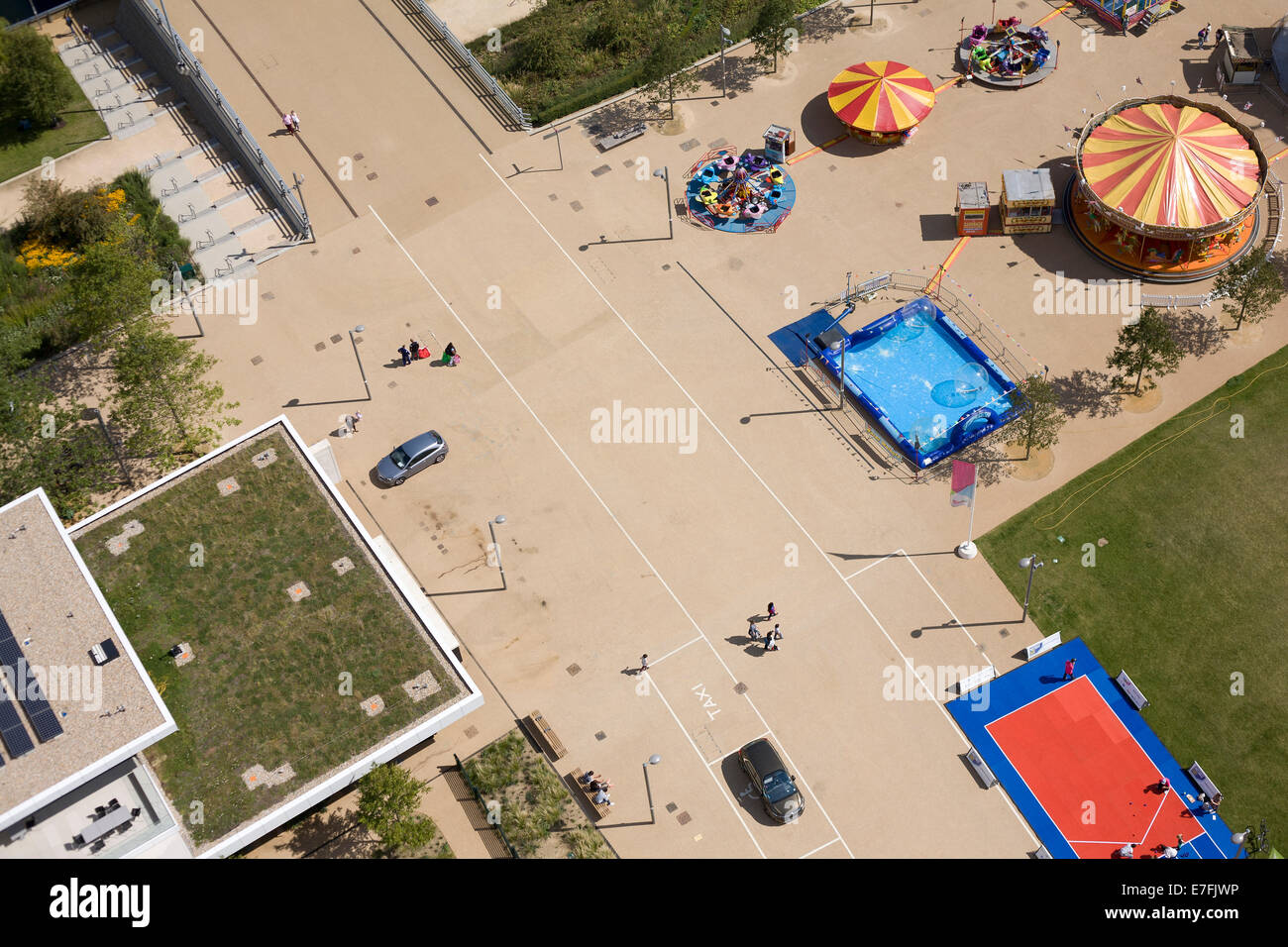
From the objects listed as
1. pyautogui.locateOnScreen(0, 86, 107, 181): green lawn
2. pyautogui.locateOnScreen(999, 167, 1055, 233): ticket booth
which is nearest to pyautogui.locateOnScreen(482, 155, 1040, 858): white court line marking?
pyautogui.locateOnScreen(999, 167, 1055, 233): ticket booth

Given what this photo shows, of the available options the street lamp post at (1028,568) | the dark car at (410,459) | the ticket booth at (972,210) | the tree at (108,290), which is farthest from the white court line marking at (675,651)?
the tree at (108,290)

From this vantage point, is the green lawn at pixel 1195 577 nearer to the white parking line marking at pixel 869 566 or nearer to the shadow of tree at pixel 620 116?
the white parking line marking at pixel 869 566

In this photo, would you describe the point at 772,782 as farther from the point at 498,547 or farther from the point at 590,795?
the point at 498,547

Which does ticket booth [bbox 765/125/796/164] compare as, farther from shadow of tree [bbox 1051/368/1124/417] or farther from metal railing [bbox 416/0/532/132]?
shadow of tree [bbox 1051/368/1124/417]

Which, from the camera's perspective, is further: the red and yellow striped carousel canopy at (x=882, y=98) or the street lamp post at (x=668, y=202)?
the red and yellow striped carousel canopy at (x=882, y=98)

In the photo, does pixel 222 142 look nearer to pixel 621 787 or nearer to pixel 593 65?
pixel 593 65

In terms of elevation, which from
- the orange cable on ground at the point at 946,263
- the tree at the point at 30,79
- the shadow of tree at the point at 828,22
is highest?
the tree at the point at 30,79
